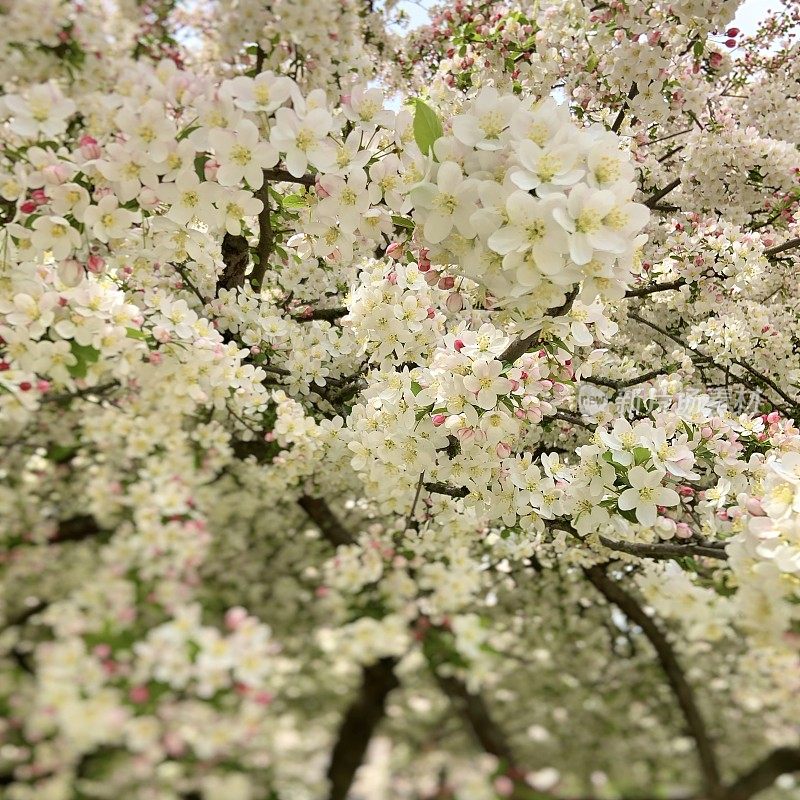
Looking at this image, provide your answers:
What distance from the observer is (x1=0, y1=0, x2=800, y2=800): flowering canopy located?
64 cm

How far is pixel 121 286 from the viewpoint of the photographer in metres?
2.02

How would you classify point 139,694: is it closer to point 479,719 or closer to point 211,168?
point 479,719

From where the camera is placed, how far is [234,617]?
2.35 ft

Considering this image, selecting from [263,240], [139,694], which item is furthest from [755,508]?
[263,240]

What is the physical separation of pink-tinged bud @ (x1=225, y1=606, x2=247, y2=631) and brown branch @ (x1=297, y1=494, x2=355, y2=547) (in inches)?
12.6

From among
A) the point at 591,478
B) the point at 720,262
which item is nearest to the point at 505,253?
the point at 591,478

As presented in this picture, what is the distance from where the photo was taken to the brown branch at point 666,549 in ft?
4.91

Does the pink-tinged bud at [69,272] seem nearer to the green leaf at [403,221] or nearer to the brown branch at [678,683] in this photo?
the green leaf at [403,221]

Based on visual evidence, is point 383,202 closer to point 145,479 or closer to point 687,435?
point 145,479

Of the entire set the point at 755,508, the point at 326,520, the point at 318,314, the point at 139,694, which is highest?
the point at 318,314

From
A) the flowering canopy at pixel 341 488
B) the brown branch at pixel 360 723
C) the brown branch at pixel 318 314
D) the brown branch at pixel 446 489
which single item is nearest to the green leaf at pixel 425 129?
the flowering canopy at pixel 341 488

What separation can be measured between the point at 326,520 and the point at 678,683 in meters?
0.65

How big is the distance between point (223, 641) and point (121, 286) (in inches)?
64.9

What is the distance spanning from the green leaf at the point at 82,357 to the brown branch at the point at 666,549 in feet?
4.36
